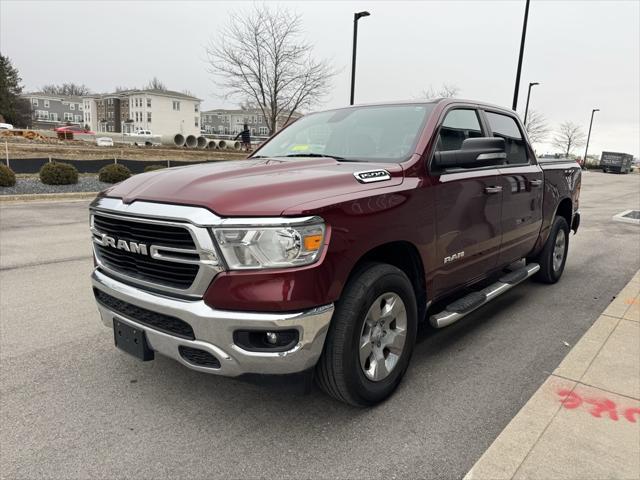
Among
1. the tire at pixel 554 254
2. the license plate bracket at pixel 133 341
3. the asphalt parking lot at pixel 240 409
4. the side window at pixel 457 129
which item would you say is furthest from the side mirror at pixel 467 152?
the tire at pixel 554 254

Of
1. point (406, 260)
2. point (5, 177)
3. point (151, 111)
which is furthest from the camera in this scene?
point (151, 111)

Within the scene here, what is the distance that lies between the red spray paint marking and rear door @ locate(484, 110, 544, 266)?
4.76 feet

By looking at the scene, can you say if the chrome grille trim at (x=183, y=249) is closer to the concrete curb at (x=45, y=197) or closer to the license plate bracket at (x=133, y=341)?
the license plate bracket at (x=133, y=341)

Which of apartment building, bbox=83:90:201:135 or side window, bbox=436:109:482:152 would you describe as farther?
apartment building, bbox=83:90:201:135

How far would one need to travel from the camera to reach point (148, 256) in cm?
263

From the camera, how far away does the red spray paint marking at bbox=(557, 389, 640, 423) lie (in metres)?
2.88

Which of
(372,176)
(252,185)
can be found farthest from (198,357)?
(372,176)

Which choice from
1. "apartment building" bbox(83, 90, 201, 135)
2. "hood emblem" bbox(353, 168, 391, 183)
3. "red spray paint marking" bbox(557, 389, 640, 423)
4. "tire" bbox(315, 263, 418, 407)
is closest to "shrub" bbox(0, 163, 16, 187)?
"hood emblem" bbox(353, 168, 391, 183)

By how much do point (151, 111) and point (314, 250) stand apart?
89.0 meters

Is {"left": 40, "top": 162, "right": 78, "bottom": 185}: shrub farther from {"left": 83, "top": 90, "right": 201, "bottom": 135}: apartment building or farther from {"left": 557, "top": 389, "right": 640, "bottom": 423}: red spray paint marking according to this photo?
{"left": 83, "top": 90, "right": 201, "bottom": 135}: apartment building

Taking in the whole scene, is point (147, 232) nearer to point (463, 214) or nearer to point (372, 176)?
point (372, 176)

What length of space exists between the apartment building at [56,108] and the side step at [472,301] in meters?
110

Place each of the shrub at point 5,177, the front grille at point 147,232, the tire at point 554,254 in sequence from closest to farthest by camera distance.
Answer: the front grille at point 147,232
the tire at point 554,254
the shrub at point 5,177

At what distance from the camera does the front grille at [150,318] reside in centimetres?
252
